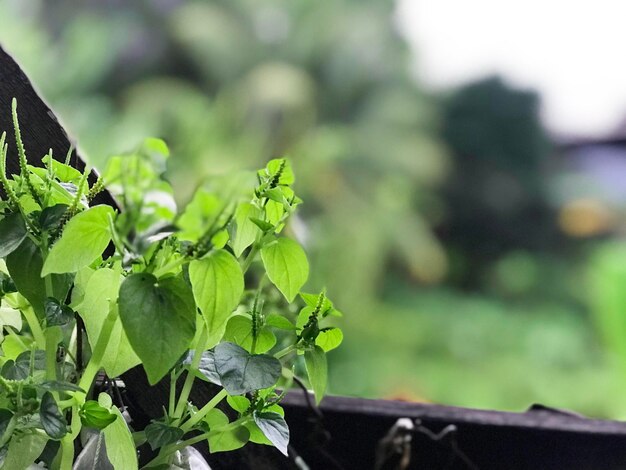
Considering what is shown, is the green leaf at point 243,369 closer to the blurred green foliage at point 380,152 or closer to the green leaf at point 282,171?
the green leaf at point 282,171

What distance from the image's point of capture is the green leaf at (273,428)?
0.81ft

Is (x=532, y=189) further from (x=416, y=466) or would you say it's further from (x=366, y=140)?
(x=416, y=466)

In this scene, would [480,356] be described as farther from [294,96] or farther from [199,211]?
[199,211]

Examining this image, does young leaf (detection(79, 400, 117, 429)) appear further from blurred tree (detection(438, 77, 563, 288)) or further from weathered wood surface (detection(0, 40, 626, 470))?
blurred tree (detection(438, 77, 563, 288))


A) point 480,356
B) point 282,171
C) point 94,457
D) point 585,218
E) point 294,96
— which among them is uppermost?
point 294,96

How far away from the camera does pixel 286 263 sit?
265 millimetres

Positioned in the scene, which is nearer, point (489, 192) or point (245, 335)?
point (245, 335)

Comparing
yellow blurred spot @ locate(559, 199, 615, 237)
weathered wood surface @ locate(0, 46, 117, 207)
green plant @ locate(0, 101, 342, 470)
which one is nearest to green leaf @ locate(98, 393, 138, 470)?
green plant @ locate(0, 101, 342, 470)

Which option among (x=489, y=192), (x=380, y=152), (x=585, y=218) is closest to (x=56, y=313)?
(x=380, y=152)

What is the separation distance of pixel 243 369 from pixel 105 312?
48mm

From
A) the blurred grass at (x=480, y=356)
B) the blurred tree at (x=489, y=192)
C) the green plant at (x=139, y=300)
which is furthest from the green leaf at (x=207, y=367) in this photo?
the blurred tree at (x=489, y=192)

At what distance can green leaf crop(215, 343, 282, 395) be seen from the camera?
24 centimetres

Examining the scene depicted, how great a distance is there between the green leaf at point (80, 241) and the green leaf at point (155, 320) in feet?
0.09

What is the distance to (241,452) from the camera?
0.37m
